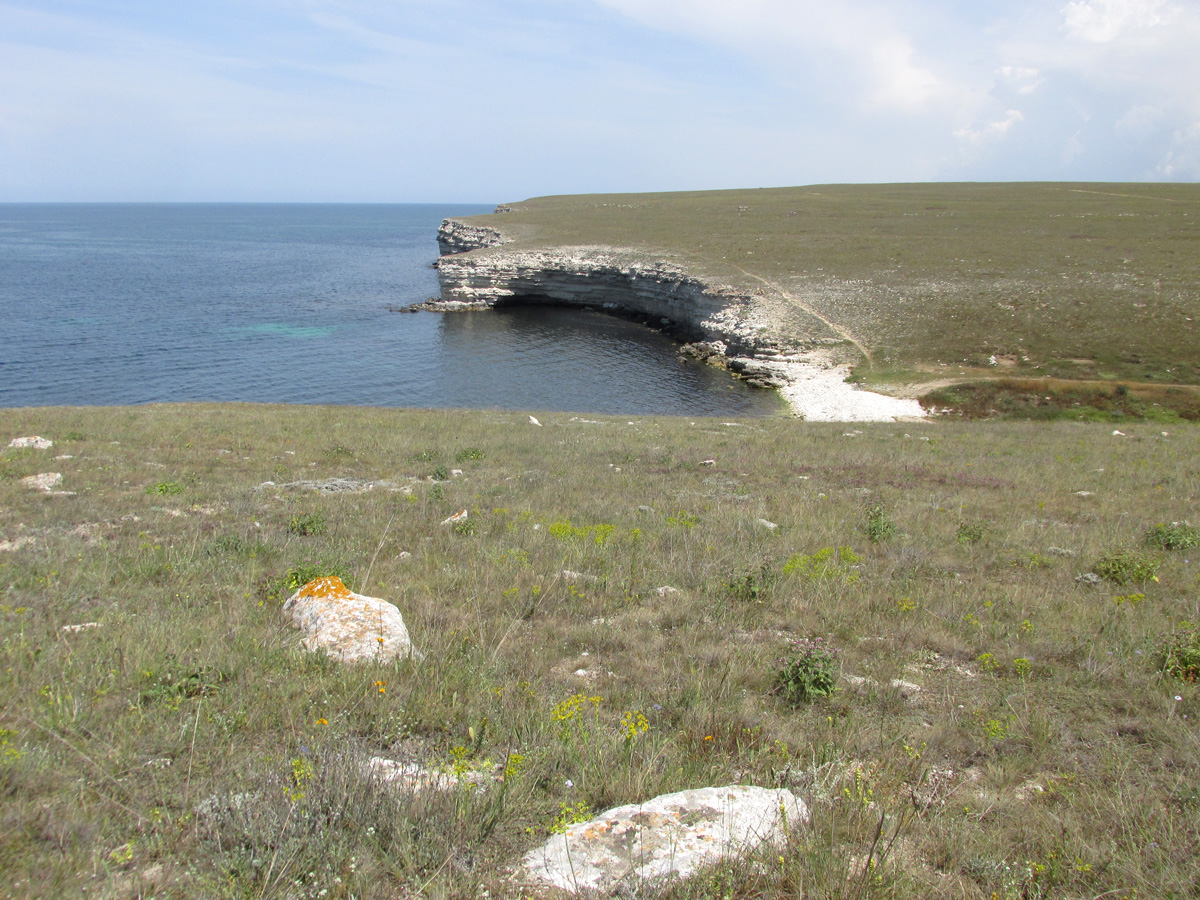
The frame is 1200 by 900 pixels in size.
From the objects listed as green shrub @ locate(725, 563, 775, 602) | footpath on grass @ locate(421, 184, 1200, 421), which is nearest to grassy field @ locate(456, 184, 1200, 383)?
footpath on grass @ locate(421, 184, 1200, 421)

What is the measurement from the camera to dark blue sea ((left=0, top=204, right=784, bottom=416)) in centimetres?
4097

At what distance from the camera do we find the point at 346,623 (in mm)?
5375

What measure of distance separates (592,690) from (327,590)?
8.77ft

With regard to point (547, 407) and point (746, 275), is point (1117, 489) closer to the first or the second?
point (547, 407)

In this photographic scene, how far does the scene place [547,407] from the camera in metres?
40.1

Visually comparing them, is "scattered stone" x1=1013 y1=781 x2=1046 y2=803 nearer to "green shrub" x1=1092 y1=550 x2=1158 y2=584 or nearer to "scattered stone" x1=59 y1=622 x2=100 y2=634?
"green shrub" x1=1092 y1=550 x2=1158 y2=584

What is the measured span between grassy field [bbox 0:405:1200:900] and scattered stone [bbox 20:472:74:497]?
219 millimetres

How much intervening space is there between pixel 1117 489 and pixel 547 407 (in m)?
30.5

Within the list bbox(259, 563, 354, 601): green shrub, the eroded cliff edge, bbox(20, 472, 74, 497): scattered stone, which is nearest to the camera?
bbox(259, 563, 354, 601): green shrub

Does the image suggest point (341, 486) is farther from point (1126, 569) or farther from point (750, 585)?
point (1126, 569)

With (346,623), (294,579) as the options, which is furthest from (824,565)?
(294,579)

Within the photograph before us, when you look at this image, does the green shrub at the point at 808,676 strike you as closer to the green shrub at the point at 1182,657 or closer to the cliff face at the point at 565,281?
the green shrub at the point at 1182,657

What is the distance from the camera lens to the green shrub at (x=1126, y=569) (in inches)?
303

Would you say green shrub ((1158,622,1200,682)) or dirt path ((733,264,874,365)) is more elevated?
dirt path ((733,264,874,365))
